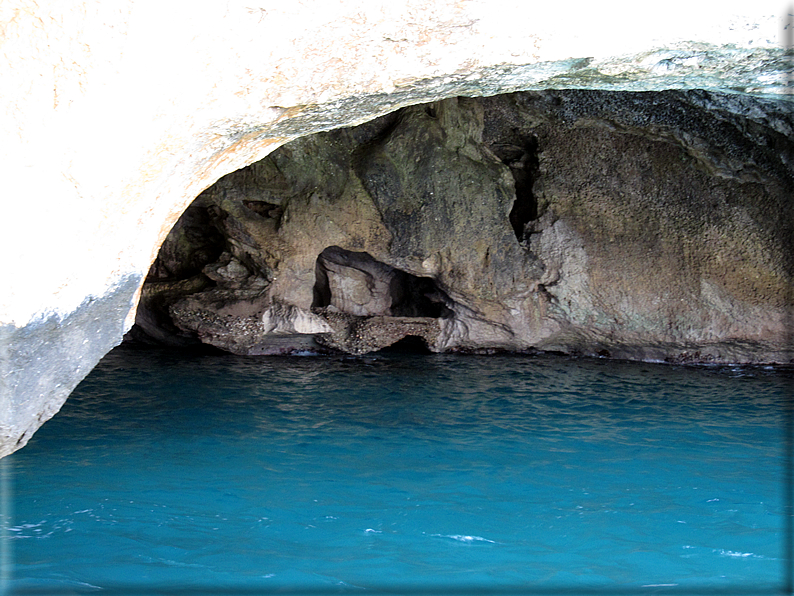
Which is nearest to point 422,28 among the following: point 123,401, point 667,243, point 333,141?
point 123,401

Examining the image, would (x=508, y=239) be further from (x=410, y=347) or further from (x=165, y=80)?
(x=165, y=80)

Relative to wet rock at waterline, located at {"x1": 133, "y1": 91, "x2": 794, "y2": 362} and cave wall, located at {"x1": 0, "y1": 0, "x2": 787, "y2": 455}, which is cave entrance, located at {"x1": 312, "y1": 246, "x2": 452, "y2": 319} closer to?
wet rock at waterline, located at {"x1": 133, "y1": 91, "x2": 794, "y2": 362}

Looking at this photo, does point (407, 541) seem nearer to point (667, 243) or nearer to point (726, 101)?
point (726, 101)

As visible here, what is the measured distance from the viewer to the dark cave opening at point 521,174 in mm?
9023

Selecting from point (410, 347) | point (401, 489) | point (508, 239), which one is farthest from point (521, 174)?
point (401, 489)

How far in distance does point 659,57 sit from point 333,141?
18.6ft

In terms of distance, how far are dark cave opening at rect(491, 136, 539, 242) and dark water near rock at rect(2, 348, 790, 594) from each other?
265 cm

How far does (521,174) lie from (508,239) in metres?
1.09

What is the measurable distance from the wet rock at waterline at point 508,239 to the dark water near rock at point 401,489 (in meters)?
1.36

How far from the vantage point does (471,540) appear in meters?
3.96

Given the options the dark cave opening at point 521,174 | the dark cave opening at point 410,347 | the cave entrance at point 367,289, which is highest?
the dark cave opening at point 521,174

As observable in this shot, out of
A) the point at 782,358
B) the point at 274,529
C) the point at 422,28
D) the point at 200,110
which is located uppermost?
the point at 422,28

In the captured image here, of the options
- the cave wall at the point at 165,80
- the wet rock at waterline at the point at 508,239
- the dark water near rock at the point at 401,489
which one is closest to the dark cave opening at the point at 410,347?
the wet rock at waterline at the point at 508,239

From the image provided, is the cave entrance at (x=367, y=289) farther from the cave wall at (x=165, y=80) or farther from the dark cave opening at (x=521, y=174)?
the cave wall at (x=165, y=80)
